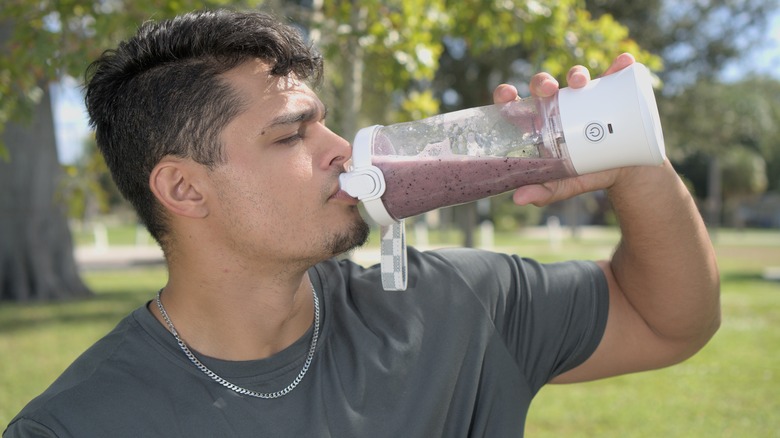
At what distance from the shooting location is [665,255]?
214 cm

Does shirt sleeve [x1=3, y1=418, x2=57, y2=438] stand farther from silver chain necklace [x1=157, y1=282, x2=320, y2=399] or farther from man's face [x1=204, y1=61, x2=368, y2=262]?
man's face [x1=204, y1=61, x2=368, y2=262]

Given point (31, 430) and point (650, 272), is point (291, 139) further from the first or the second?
point (650, 272)

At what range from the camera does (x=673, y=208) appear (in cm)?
211

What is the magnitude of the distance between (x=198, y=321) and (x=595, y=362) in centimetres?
113

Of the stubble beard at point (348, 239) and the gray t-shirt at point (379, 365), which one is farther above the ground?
the stubble beard at point (348, 239)

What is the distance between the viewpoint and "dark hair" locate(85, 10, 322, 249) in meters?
2.02

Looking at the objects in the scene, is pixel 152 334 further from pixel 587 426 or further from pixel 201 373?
pixel 587 426

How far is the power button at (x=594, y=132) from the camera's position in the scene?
1752 millimetres

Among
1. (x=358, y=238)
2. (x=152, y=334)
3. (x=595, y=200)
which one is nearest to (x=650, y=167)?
(x=358, y=238)

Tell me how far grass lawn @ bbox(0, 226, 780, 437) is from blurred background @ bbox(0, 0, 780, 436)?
24 millimetres

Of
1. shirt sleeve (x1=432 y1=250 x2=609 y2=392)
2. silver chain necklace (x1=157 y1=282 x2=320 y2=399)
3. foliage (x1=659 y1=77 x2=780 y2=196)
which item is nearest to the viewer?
silver chain necklace (x1=157 y1=282 x2=320 y2=399)

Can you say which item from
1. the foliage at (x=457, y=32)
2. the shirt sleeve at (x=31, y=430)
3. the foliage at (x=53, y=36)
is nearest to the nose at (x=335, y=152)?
the shirt sleeve at (x=31, y=430)

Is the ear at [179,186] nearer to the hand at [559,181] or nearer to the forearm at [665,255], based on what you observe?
the hand at [559,181]

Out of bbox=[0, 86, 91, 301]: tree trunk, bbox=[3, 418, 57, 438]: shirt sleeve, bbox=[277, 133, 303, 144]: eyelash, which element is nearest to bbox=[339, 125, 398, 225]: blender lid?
bbox=[277, 133, 303, 144]: eyelash
